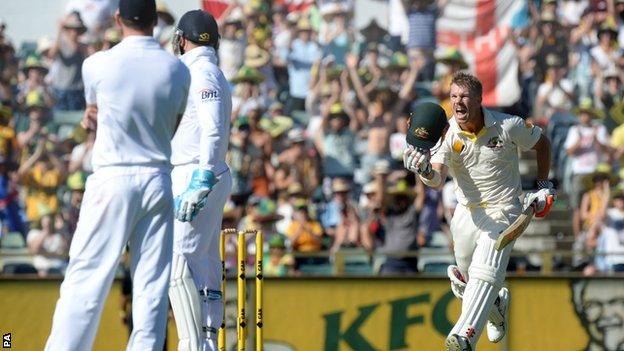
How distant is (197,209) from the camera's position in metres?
8.80

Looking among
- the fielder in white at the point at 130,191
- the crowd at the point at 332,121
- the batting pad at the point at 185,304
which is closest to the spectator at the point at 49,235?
the crowd at the point at 332,121

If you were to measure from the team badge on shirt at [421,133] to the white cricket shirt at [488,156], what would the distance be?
0.68 meters

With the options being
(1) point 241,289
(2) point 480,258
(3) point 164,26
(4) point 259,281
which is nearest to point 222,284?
(1) point 241,289

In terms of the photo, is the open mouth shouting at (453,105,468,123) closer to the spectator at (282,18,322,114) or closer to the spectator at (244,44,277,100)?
the spectator at (282,18,322,114)

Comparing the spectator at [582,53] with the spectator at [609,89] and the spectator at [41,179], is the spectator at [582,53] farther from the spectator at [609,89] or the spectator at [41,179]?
the spectator at [41,179]

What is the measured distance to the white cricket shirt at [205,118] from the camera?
9.12 metres

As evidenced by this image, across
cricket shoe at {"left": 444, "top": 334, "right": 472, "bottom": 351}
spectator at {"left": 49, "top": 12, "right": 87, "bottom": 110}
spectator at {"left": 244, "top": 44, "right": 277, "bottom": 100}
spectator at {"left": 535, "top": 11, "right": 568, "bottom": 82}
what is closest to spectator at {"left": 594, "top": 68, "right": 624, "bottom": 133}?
spectator at {"left": 535, "top": 11, "right": 568, "bottom": 82}

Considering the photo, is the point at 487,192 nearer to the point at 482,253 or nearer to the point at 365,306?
the point at 482,253

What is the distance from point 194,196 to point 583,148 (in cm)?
933

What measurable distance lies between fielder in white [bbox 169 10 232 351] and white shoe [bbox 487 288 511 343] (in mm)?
2367

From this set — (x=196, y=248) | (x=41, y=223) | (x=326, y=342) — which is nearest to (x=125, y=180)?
(x=196, y=248)

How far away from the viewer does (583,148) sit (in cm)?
1719

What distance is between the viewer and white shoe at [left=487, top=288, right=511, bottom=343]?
10.9m

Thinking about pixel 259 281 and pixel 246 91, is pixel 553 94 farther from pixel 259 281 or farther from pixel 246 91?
pixel 259 281
